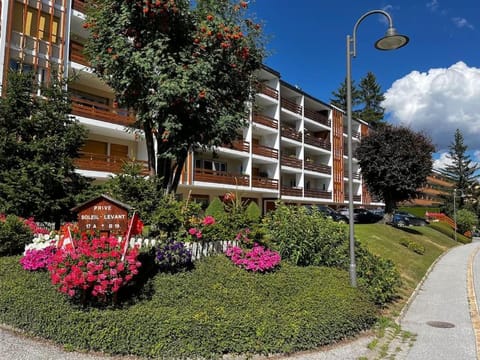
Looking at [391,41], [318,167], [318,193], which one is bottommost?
[318,193]

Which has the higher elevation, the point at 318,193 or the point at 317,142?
the point at 317,142

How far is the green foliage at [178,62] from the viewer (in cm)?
809

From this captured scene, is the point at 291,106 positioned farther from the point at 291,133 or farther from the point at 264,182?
the point at 264,182

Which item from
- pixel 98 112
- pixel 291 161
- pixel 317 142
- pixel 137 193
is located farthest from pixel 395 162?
pixel 137 193

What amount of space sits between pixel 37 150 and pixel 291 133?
26.4 m

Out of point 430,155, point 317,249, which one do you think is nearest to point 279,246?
point 317,249

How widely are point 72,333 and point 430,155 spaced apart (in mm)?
25494

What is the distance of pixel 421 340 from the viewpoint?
6938 millimetres

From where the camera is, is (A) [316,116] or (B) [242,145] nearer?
(B) [242,145]

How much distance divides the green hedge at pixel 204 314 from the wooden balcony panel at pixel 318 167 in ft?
96.2

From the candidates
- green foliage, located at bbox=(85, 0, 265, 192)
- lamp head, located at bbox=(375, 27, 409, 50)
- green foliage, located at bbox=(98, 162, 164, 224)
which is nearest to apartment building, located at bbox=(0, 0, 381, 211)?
green foliage, located at bbox=(98, 162, 164, 224)

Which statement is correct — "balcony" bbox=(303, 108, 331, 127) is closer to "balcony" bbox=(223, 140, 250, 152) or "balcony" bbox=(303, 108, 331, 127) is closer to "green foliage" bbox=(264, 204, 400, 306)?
"balcony" bbox=(223, 140, 250, 152)

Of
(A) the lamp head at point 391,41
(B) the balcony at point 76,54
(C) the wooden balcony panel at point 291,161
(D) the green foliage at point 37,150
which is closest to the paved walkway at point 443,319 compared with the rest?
(A) the lamp head at point 391,41

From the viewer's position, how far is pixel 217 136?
9.41 meters
